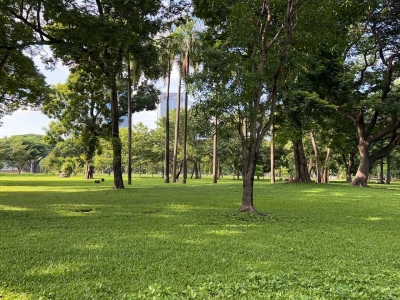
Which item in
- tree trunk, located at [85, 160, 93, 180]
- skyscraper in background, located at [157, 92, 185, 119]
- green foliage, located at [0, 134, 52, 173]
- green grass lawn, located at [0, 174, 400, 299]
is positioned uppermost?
skyscraper in background, located at [157, 92, 185, 119]

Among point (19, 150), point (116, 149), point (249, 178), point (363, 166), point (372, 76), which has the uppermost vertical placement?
point (372, 76)

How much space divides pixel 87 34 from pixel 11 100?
1413cm

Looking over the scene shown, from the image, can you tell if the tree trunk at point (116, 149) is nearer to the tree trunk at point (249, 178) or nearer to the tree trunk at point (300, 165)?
the tree trunk at point (249, 178)

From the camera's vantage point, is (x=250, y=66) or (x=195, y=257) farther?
(x=250, y=66)

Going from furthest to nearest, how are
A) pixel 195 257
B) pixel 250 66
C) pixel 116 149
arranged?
pixel 116 149, pixel 250 66, pixel 195 257

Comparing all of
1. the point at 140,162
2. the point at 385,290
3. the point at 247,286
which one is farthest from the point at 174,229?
the point at 140,162

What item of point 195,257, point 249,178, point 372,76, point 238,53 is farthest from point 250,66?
point 372,76

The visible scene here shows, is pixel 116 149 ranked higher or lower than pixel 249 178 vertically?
higher

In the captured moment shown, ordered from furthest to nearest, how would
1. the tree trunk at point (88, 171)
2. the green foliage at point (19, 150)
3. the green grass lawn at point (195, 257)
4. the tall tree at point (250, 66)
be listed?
1. the green foliage at point (19, 150)
2. the tree trunk at point (88, 171)
3. the tall tree at point (250, 66)
4. the green grass lawn at point (195, 257)

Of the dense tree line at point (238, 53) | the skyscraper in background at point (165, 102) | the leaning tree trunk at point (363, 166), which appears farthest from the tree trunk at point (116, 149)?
the leaning tree trunk at point (363, 166)

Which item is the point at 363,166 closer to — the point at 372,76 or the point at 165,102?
the point at 372,76

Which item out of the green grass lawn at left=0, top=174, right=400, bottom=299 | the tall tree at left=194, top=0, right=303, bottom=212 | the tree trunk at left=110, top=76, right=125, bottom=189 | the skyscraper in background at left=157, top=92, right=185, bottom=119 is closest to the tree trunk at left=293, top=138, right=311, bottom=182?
the skyscraper in background at left=157, top=92, right=185, bottom=119

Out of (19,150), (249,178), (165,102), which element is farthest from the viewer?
(19,150)

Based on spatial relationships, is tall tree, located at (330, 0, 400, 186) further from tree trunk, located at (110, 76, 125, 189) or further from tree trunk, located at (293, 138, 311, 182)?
tree trunk, located at (110, 76, 125, 189)
